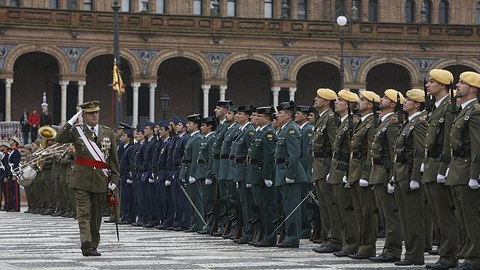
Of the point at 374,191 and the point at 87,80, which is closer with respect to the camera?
the point at 374,191

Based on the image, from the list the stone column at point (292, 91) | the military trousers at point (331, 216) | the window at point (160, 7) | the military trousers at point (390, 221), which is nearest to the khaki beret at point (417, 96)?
the military trousers at point (390, 221)

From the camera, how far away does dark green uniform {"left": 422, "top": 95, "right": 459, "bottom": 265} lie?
1334 centimetres

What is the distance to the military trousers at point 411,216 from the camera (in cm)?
1397

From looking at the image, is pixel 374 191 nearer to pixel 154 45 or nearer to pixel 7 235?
pixel 7 235

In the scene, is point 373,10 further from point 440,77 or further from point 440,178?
point 440,178

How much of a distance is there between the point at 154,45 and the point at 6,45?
6.30 metres

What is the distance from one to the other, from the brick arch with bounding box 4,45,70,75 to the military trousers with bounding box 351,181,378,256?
37983 millimetres

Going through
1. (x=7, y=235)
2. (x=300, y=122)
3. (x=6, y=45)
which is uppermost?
(x=6, y=45)

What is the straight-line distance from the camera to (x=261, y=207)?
17.5 meters

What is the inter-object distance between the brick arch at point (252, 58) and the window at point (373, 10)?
8140 mm

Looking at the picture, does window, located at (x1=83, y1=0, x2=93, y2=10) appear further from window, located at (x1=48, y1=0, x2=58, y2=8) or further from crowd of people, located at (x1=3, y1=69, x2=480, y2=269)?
crowd of people, located at (x1=3, y1=69, x2=480, y2=269)

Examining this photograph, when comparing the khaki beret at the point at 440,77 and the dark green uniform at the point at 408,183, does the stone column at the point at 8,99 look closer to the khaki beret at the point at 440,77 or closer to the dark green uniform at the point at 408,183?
the dark green uniform at the point at 408,183

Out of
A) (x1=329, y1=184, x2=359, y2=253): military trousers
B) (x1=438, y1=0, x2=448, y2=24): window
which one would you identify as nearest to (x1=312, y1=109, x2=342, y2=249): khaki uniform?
(x1=329, y1=184, x2=359, y2=253): military trousers

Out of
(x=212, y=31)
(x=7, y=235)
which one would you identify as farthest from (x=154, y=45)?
(x=7, y=235)
